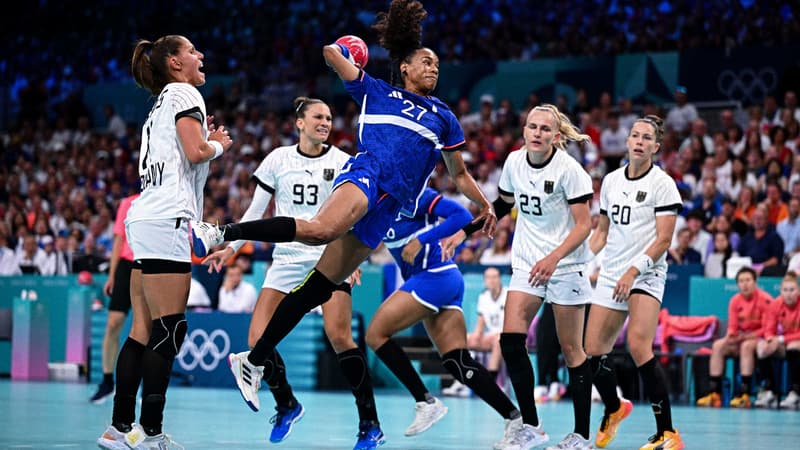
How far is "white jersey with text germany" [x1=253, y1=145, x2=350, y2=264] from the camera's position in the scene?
8656 millimetres

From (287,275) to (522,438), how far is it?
84.6 inches

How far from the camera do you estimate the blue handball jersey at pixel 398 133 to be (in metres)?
6.97

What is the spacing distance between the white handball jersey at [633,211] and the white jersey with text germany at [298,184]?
2.04m

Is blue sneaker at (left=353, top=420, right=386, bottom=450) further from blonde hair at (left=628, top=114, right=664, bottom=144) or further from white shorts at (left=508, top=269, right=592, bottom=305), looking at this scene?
blonde hair at (left=628, top=114, right=664, bottom=144)

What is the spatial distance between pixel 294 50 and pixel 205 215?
8.48m

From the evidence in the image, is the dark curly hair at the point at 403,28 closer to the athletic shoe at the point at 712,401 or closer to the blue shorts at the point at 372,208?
the blue shorts at the point at 372,208

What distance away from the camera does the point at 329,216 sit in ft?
21.6

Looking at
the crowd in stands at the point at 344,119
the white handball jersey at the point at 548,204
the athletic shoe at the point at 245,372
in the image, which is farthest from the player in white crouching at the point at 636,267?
the crowd in stands at the point at 344,119

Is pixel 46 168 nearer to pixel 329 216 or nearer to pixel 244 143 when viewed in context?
pixel 244 143

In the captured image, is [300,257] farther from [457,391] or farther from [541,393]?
[457,391]

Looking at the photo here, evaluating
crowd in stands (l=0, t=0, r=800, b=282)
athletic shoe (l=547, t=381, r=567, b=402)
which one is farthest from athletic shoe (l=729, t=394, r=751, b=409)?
athletic shoe (l=547, t=381, r=567, b=402)

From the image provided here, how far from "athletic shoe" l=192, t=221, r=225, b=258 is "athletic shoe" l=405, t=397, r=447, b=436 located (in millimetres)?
2493

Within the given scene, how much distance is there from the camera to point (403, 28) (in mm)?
7344

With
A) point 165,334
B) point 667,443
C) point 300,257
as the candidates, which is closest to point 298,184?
point 300,257
